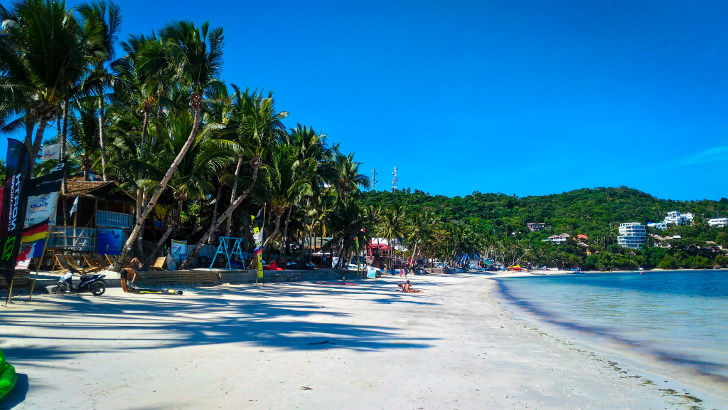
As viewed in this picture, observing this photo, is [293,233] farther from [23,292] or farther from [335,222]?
[23,292]

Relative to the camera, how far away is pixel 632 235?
490 feet

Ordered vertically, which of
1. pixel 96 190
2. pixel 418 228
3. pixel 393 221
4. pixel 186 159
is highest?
pixel 186 159

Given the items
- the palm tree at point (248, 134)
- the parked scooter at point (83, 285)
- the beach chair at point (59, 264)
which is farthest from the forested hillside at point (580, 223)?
the parked scooter at point (83, 285)

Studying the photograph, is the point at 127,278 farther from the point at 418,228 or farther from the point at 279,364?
the point at 418,228

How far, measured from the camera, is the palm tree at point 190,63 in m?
16.6

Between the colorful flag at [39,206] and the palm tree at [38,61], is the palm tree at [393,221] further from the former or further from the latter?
the colorful flag at [39,206]

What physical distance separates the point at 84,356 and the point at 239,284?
15.5 metres

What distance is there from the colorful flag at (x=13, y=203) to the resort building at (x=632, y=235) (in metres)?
160

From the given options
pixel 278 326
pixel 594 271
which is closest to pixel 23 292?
pixel 278 326

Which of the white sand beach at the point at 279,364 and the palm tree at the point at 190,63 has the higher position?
the palm tree at the point at 190,63

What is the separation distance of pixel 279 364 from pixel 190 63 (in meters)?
14.4

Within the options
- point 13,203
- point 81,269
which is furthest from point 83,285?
point 81,269

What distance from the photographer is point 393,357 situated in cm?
688

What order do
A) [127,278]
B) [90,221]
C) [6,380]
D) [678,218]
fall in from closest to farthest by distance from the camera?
[6,380], [127,278], [90,221], [678,218]
